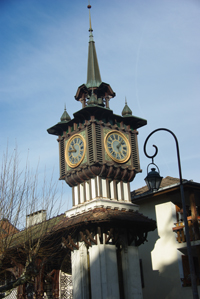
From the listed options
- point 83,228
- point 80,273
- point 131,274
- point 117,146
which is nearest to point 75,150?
point 117,146

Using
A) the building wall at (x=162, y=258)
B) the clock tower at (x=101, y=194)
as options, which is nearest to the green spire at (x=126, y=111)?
the clock tower at (x=101, y=194)

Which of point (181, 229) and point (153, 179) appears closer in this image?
point (153, 179)

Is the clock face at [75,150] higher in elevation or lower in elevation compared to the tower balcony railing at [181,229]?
higher

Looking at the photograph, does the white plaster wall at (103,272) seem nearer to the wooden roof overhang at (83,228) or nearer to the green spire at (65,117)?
the wooden roof overhang at (83,228)

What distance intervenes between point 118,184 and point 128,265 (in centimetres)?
527

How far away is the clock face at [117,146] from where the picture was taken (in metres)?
29.5

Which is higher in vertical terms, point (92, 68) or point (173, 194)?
point (92, 68)

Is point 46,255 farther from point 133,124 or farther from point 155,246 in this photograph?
point 133,124

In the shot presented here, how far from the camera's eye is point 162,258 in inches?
1218

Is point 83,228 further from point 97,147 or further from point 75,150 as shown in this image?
point 75,150

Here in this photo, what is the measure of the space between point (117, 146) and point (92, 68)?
7076 millimetres

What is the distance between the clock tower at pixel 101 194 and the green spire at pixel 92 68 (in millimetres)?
124

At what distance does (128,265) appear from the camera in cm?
2759

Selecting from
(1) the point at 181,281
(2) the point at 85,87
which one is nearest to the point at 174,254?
(1) the point at 181,281
